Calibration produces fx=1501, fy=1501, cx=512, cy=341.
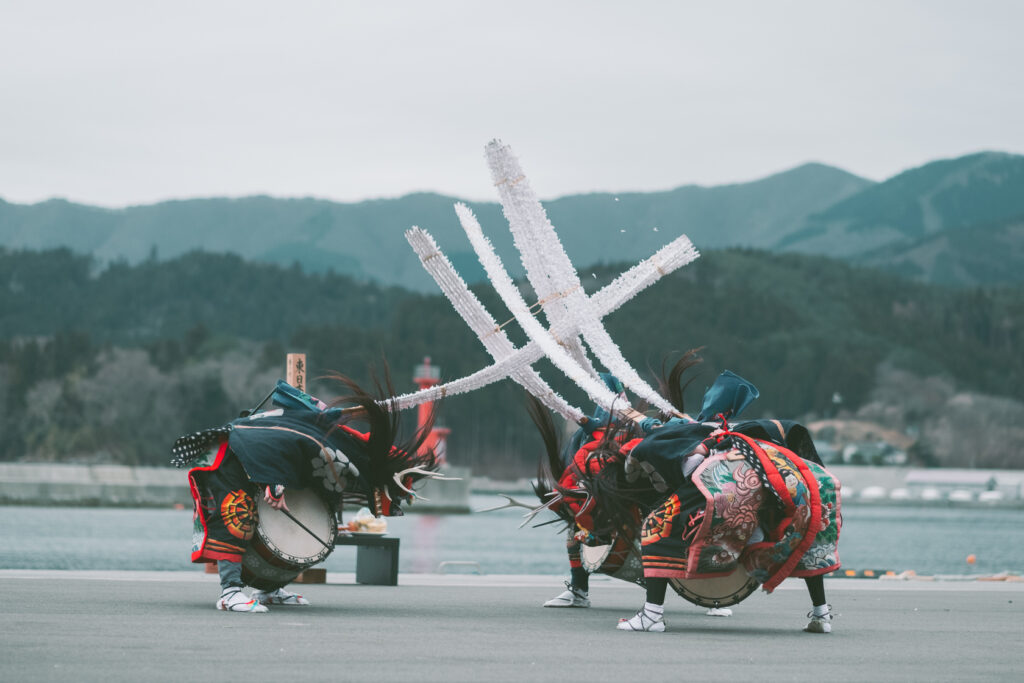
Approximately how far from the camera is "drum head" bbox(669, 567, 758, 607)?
1156 cm

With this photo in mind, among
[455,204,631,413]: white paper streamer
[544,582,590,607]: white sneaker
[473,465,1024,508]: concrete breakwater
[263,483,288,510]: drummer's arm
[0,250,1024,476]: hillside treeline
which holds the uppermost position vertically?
[0,250,1024,476]: hillside treeline

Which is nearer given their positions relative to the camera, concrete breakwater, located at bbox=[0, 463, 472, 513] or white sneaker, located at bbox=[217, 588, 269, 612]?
white sneaker, located at bbox=[217, 588, 269, 612]

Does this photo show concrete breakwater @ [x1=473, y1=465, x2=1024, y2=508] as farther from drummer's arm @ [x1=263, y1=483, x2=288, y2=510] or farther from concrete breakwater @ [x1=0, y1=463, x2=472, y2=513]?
drummer's arm @ [x1=263, y1=483, x2=288, y2=510]

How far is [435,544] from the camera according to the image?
214ft

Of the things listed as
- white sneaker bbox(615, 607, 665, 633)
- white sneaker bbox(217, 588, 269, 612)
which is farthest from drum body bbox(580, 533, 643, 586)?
white sneaker bbox(217, 588, 269, 612)

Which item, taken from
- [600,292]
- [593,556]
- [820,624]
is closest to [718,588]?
[820,624]

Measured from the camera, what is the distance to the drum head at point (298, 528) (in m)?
12.0

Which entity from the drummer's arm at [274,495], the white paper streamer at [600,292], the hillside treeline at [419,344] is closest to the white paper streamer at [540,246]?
the white paper streamer at [600,292]

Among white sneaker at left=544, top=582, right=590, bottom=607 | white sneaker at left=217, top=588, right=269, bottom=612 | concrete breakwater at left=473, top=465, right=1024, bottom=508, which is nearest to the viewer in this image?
white sneaker at left=217, top=588, right=269, bottom=612

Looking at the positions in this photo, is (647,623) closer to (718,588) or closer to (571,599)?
(718,588)

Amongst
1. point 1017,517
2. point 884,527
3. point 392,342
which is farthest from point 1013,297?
point 884,527

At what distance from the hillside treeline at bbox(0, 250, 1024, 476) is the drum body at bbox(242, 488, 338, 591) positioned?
362 feet

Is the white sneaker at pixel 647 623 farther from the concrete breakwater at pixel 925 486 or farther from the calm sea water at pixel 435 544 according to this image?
the concrete breakwater at pixel 925 486

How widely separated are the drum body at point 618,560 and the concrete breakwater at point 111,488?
79.3m
